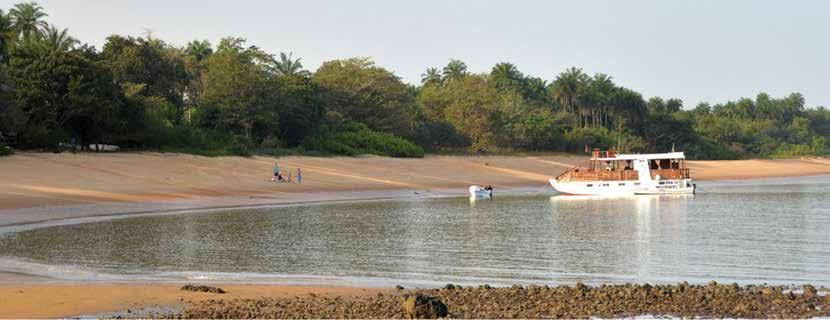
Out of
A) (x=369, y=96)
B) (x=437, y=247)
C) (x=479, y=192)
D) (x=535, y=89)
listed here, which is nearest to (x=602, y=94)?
(x=535, y=89)

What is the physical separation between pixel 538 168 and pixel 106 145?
37.8 metres

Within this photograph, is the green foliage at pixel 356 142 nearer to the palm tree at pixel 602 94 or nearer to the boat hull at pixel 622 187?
the boat hull at pixel 622 187

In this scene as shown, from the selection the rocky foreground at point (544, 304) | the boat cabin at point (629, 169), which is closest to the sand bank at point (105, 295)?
the rocky foreground at point (544, 304)

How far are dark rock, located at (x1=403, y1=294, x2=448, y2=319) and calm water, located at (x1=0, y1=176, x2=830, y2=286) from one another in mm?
4496

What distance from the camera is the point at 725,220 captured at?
33719 millimetres

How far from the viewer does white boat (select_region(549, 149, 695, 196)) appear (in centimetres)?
5678

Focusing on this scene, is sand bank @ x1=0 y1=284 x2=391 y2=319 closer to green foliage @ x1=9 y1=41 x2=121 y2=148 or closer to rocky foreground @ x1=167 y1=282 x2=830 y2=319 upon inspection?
rocky foreground @ x1=167 y1=282 x2=830 y2=319

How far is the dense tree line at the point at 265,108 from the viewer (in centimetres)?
5084

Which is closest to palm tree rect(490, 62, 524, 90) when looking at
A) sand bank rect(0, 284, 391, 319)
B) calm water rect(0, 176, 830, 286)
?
calm water rect(0, 176, 830, 286)

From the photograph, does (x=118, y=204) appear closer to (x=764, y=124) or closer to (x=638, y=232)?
(x=638, y=232)

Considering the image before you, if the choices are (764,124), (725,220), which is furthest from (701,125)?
(725,220)

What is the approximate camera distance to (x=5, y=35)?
214 ft

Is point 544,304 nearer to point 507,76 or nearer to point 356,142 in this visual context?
point 356,142

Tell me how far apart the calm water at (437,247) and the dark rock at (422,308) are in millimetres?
4496
